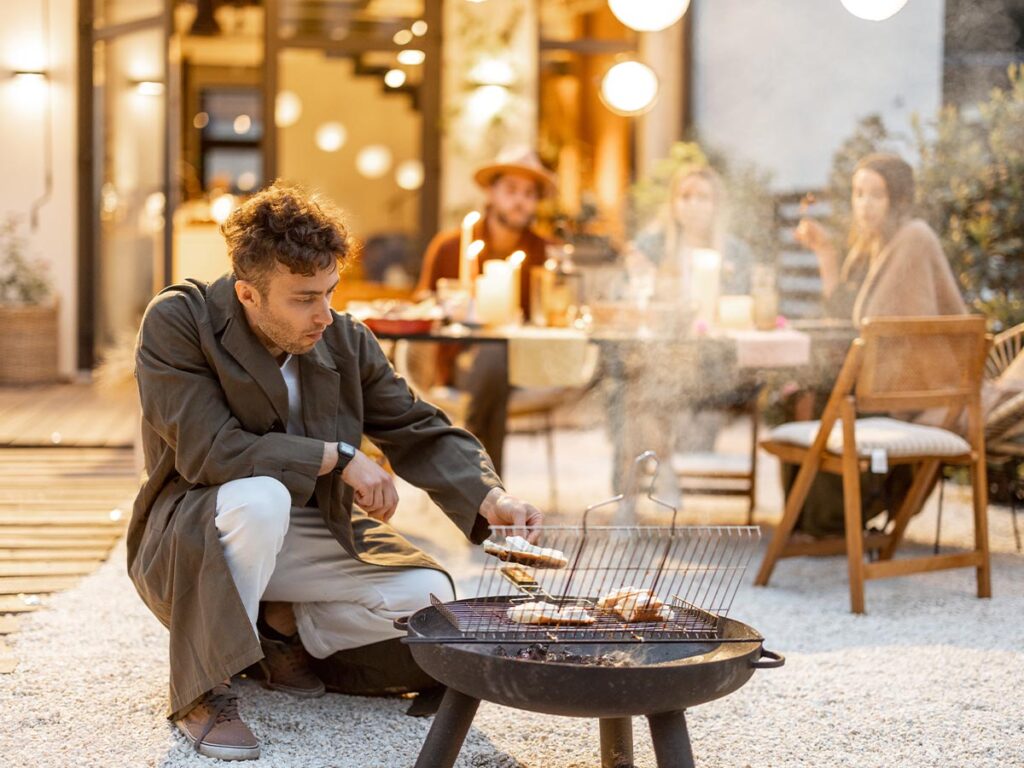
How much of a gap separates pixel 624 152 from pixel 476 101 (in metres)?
1.02

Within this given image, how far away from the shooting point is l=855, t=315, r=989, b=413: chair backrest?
395cm

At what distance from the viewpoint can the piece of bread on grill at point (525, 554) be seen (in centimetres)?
242

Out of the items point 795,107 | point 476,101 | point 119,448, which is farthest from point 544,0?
point 119,448

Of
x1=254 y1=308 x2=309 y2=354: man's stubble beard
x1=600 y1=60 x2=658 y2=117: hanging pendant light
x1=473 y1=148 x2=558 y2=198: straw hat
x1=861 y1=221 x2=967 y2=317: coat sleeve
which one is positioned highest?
x1=600 y1=60 x2=658 y2=117: hanging pendant light

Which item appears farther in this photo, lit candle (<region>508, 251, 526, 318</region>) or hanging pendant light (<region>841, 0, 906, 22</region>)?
hanging pendant light (<region>841, 0, 906, 22</region>)

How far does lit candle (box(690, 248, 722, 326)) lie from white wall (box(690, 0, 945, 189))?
10.9ft

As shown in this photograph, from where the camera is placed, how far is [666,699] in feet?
7.13

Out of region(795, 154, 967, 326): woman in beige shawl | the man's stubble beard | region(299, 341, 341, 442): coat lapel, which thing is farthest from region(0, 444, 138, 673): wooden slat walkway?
region(795, 154, 967, 326): woman in beige shawl

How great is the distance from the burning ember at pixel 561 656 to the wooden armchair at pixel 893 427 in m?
1.87

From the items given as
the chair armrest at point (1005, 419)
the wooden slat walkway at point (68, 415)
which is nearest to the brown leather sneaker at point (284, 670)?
the chair armrest at point (1005, 419)

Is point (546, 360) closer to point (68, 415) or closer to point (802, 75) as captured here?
point (68, 415)

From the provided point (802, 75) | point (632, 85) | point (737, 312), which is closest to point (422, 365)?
point (737, 312)

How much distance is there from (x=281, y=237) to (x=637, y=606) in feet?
3.22

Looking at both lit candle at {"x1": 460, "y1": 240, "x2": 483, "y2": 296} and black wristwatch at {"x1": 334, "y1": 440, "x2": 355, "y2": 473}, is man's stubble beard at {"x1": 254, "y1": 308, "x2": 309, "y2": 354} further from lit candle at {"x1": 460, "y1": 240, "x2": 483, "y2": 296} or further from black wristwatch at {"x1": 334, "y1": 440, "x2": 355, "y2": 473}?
lit candle at {"x1": 460, "y1": 240, "x2": 483, "y2": 296}
